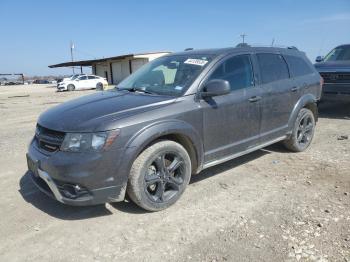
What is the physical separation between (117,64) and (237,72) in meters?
44.1

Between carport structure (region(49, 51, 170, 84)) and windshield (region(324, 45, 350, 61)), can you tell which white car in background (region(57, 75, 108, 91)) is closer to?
carport structure (region(49, 51, 170, 84))

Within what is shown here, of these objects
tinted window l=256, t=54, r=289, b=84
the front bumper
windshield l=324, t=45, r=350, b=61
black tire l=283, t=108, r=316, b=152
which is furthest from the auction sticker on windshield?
windshield l=324, t=45, r=350, b=61

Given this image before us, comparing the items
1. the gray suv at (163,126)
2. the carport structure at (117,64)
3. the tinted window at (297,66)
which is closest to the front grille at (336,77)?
the tinted window at (297,66)

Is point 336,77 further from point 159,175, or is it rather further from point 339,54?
point 159,175

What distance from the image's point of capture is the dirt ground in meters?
3.31

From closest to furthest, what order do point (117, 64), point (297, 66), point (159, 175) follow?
1. point (159, 175)
2. point (297, 66)
3. point (117, 64)

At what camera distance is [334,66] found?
9.84 metres

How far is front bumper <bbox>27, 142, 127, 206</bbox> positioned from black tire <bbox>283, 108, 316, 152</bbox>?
136 inches

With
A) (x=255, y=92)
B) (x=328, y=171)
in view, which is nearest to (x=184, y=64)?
(x=255, y=92)

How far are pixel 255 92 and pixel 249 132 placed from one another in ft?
1.84

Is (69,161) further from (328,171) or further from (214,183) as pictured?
(328,171)

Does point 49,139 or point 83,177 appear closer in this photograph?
point 83,177

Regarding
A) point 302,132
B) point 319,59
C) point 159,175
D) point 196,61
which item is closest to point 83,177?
point 159,175

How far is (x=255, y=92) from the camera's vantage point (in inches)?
201
